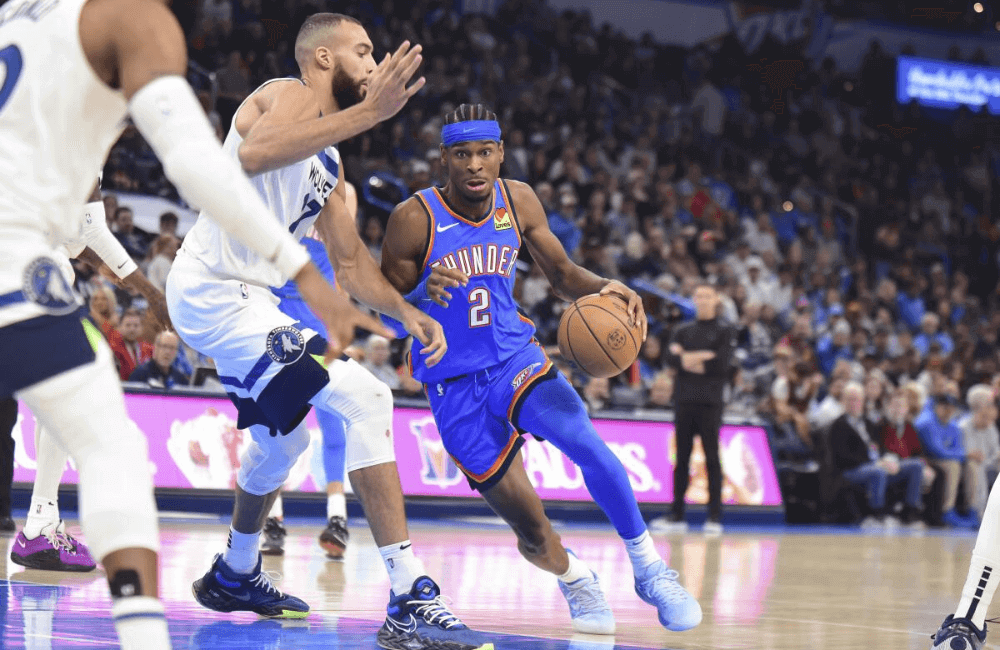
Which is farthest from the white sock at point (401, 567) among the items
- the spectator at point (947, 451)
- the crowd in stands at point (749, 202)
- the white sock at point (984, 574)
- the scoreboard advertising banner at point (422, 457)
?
the spectator at point (947, 451)

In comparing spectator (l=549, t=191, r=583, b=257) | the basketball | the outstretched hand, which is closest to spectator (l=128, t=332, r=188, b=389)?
the basketball

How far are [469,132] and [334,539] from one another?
332 cm

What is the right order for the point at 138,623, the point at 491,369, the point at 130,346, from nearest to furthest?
1. the point at 138,623
2. the point at 491,369
3. the point at 130,346

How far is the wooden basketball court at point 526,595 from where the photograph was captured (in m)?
5.13

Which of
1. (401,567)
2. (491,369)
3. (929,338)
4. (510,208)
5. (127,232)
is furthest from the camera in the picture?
(929,338)

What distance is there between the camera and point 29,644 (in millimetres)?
4430

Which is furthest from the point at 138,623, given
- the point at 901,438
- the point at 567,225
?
the point at 567,225

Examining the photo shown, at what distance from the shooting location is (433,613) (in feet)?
15.8

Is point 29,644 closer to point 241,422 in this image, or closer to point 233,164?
point 241,422

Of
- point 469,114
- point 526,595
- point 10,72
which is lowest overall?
point 526,595

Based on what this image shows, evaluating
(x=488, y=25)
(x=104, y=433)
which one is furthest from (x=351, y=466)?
(x=488, y=25)

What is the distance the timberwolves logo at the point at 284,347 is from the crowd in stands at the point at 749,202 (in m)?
6.54

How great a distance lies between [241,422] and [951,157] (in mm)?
24157

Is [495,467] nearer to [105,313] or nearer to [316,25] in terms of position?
[316,25]
